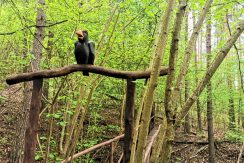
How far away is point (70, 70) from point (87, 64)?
0.70ft

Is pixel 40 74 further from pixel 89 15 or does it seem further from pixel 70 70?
pixel 89 15

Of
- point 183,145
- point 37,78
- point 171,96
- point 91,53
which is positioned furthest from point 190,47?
point 183,145

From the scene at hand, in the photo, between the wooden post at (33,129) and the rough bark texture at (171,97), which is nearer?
the rough bark texture at (171,97)

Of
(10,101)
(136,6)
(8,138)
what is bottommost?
(8,138)

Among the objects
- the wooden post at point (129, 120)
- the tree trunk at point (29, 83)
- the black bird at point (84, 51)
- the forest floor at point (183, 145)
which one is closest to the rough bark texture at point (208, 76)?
the wooden post at point (129, 120)

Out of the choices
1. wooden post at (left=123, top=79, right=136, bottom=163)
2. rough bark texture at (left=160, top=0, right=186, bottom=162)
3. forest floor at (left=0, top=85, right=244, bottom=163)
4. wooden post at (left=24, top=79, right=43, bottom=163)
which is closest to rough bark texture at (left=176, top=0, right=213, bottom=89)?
rough bark texture at (left=160, top=0, right=186, bottom=162)

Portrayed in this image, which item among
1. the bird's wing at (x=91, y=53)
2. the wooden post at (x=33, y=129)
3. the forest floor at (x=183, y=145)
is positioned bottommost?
the forest floor at (x=183, y=145)

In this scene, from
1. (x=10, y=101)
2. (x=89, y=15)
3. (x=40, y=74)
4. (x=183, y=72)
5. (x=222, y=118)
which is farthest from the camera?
(x=222, y=118)

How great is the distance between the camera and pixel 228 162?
7.84 metres

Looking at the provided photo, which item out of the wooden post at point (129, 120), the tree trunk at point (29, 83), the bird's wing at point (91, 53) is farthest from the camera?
the tree trunk at point (29, 83)

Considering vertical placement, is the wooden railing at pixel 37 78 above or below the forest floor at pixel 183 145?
above

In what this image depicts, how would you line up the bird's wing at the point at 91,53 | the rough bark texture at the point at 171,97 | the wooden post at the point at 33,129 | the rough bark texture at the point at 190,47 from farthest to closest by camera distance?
the bird's wing at the point at 91,53, the wooden post at the point at 33,129, the rough bark texture at the point at 190,47, the rough bark texture at the point at 171,97

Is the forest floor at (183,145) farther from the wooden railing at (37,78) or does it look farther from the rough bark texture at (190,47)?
the rough bark texture at (190,47)

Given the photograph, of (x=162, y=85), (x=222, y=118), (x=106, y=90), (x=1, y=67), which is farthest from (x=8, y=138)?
(x=222, y=118)
